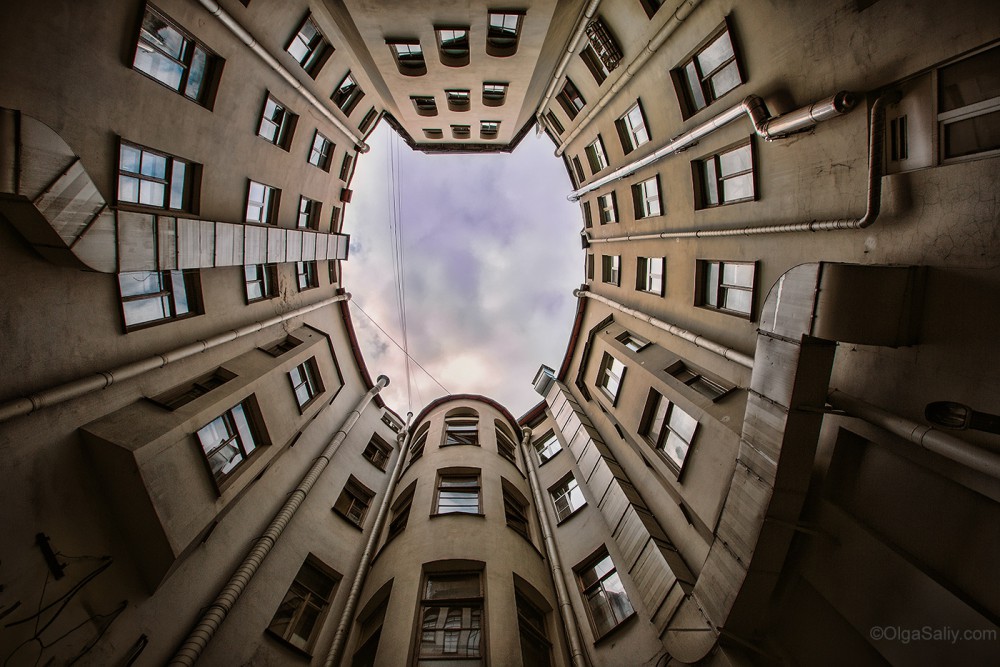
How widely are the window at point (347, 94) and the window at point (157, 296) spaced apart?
11960mm

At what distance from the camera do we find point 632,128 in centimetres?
1778

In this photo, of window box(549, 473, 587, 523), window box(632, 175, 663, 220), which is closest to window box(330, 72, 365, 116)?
window box(632, 175, 663, 220)

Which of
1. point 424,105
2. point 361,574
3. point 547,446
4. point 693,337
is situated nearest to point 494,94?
point 424,105

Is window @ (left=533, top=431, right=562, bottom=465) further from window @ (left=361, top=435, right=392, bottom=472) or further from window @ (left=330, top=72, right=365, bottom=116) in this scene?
window @ (left=330, top=72, right=365, bottom=116)

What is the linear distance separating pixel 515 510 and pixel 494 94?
22.6 meters

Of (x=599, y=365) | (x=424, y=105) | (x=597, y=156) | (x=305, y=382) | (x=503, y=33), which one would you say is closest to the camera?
(x=503, y=33)

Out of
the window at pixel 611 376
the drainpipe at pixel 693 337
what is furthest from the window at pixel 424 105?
the window at pixel 611 376

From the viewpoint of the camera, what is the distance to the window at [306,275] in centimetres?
1984

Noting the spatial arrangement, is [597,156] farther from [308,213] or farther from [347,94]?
[308,213]

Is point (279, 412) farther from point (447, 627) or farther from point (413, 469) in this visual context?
point (447, 627)

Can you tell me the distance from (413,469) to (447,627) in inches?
369

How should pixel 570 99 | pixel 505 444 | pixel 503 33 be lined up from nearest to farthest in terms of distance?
pixel 503 33 → pixel 570 99 → pixel 505 444

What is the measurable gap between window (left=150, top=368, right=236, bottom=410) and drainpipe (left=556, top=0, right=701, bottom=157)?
18714 mm

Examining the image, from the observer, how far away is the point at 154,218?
9984mm
